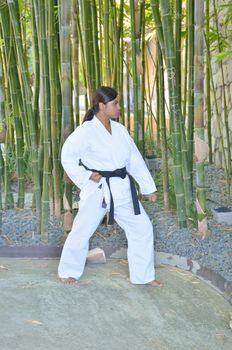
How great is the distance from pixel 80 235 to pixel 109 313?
491 mm

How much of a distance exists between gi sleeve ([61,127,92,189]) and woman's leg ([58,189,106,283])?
112mm

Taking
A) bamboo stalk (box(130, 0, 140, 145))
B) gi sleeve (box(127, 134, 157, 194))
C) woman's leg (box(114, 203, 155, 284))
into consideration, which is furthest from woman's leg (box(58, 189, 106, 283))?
bamboo stalk (box(130, 0, 140, 145))

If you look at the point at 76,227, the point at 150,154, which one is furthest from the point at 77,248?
the point at 150,154

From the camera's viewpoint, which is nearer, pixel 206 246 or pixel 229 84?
pixel 206 246

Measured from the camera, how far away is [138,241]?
10.2 feet

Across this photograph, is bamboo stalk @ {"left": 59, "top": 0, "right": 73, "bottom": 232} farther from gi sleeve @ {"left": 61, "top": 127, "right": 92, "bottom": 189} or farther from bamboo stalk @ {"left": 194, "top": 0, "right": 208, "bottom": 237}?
bamboo stalk @ {"left": 194, "top": 0, "right": 208, "bottom": 237}

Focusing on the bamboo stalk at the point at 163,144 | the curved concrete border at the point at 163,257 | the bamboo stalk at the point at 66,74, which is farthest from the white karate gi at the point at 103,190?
the bamboo stalk at the point at 163,144

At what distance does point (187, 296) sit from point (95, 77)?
165 cm

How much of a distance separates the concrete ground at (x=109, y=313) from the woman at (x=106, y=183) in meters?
0.13

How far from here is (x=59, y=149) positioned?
3664mm

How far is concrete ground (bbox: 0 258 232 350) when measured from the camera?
2.49m

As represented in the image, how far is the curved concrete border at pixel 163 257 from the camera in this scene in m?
3.11

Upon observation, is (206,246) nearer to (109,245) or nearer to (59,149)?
(109,245)

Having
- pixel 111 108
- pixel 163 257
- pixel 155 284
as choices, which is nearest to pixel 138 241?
pixel 155 284
